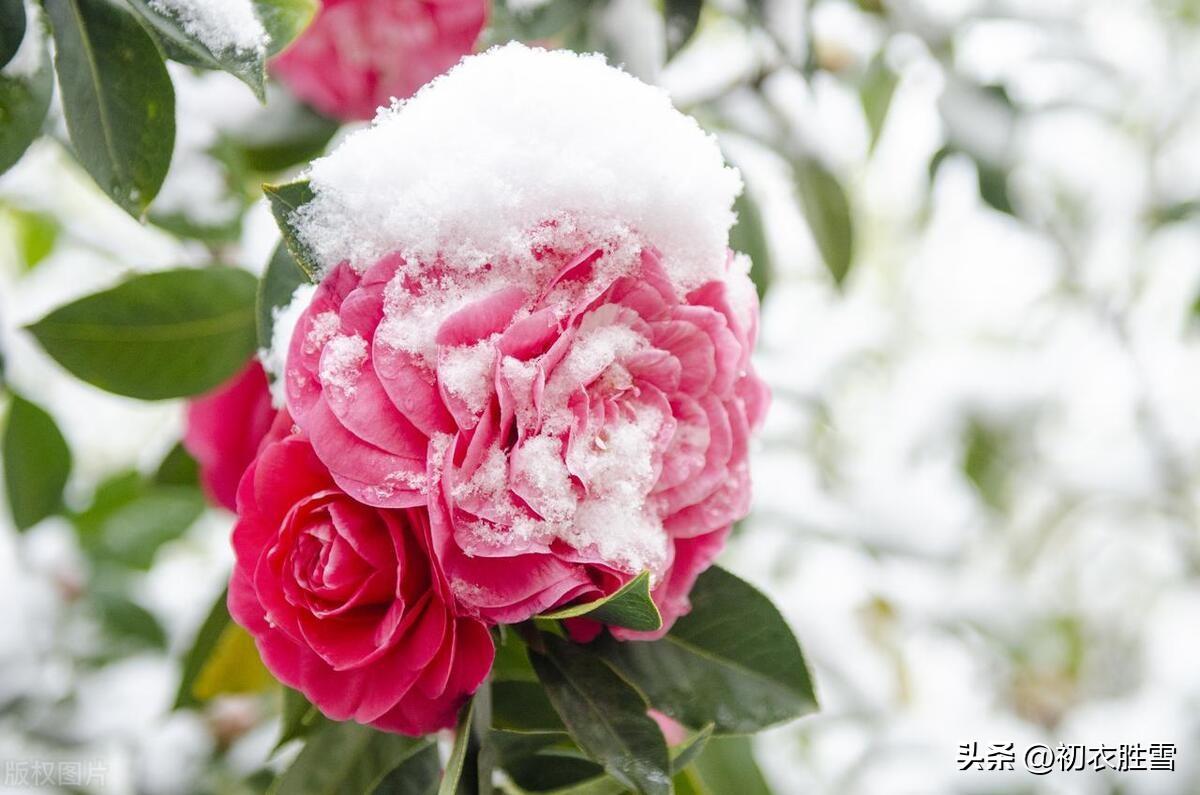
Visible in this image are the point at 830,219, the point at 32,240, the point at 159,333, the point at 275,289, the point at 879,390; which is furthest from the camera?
the point at 879,390

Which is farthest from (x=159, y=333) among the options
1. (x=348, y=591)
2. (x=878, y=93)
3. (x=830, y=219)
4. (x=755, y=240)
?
(x=878, y=93)

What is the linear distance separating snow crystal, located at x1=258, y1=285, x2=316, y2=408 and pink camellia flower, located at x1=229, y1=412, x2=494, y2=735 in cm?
5

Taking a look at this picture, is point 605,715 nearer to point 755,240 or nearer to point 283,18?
point 283,18

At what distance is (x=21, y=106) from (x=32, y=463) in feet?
1.35

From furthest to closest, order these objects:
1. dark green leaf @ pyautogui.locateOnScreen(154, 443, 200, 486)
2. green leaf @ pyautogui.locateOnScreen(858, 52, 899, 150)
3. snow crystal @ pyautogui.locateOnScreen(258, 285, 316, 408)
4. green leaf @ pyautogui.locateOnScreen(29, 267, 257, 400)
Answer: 1. green leaf @ pyautogui.locateOnScreen(858, 52, 899, 150)
2. dark green leaf @ pyautogui.locateOnScreen(154, 443, 200, 486)
3. green leaf @ pyautogui.locateOnScreen(29, 267, 257, 400)
4. snow crystal @ pyautogui.locateOnScreen(258, 285, 316, 408)

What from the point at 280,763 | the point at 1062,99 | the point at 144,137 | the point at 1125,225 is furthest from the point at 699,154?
the point at 1125,225

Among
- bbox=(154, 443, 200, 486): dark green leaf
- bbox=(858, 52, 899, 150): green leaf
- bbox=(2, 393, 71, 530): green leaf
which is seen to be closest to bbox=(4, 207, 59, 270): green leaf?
bbox=(2, 393, 71, 530): green leaf

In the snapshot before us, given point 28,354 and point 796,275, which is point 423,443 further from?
point 796,275

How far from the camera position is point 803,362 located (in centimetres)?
123

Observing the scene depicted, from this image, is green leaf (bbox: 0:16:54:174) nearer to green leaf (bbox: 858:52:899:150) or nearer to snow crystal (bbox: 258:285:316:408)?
snow crystal (bbox: 258:285:316:408)

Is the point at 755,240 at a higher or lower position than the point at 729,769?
higher

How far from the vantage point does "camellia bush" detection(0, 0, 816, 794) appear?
35 cm

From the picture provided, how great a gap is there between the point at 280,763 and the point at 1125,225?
1.31 m

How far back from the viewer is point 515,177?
0.37 meters
